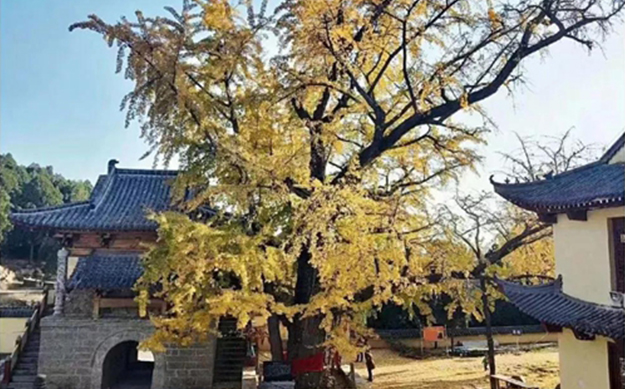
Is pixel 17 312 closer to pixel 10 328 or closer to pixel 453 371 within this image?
pixel 10 328

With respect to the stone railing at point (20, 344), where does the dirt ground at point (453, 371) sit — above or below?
below

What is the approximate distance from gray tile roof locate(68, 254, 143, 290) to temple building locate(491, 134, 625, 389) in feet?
23.9

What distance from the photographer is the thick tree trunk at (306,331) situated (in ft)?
25.4

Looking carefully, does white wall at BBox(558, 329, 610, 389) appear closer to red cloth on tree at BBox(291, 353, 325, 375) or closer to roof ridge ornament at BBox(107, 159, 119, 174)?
red cloth on tree at BBox(291, 353, 325, 375)

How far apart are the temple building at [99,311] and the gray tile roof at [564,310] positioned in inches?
251

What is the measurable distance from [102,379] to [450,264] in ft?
25.4

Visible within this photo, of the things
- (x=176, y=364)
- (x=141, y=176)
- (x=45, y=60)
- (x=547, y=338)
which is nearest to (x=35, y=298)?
(x=141, y=176)

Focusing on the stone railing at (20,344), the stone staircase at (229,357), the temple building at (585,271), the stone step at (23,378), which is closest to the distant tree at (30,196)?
the stone railing at (20,344)

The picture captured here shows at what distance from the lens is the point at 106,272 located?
10.7 m

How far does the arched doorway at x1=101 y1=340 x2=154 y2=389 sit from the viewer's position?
37.0ft

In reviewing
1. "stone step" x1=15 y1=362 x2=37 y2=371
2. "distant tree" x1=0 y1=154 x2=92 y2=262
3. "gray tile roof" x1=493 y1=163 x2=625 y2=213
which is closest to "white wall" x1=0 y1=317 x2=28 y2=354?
"stone step" x1=15 y1=362 x2=37 y2=371

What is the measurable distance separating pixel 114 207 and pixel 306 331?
625cm

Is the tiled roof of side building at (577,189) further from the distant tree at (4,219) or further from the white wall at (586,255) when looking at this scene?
the distant tree at (4,219)

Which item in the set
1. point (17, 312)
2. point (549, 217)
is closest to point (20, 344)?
point (17, 312)
